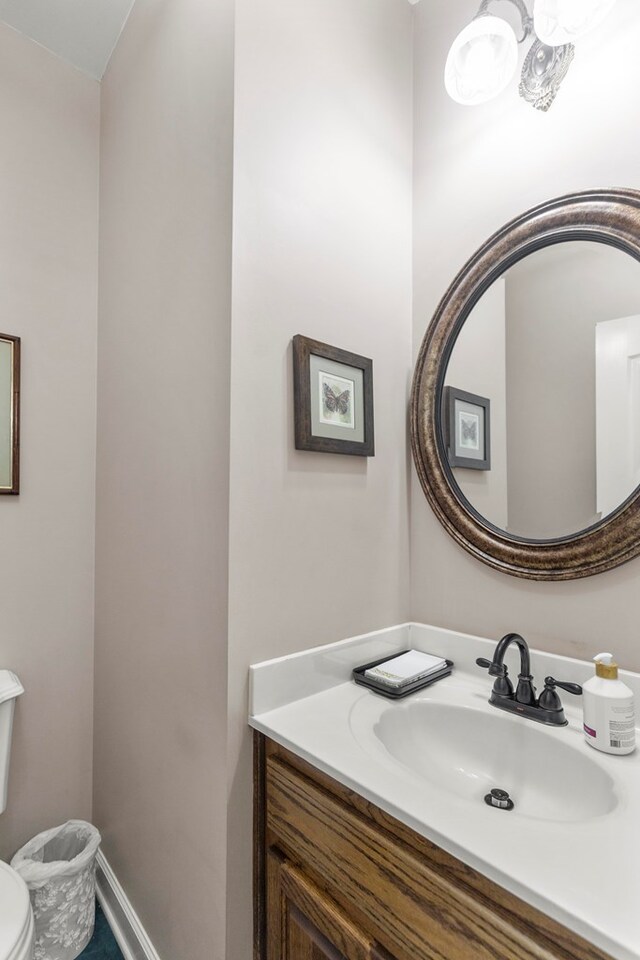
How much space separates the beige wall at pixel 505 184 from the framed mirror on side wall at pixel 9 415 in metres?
1.21

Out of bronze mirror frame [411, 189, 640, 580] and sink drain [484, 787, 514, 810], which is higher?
bronze mirror frame [411, 189, 640, 580]

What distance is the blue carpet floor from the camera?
1.34 meters

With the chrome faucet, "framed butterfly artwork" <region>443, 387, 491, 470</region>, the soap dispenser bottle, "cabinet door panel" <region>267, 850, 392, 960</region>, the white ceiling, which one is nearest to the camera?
"cabinet door panel" <region>267, 850, 392, 960</region>

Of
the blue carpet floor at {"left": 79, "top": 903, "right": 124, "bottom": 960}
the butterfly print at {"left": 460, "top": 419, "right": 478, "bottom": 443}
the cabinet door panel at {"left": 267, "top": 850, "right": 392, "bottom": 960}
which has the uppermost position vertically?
the butterfly print at {"left": 460, "top": 419, "right": 478, "bottom": 443}

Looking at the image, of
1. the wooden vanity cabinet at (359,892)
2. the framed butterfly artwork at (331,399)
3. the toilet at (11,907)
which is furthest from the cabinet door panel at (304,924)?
the framed butterfly artwork at (331,399)

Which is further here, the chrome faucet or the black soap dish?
the black soap dish

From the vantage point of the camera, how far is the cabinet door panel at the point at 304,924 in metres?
0.76

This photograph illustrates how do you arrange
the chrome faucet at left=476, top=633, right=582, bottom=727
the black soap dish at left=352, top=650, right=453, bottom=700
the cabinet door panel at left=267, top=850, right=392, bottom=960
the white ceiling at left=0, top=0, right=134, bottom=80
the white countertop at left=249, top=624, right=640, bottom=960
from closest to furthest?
the white countertop at left=249, top=624, right=640, bottom=960, the cabinet door panel at left=267, top=850, right=392, bottom=960, the chrome faucet at left=476, top=633, right=582, bottom=727, the black soap dish at left=352, top=650, right=453, bottom=700, the white ceiling at left=0, top=0, right=134, bottom=80

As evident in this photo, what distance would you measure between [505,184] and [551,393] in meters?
0.56

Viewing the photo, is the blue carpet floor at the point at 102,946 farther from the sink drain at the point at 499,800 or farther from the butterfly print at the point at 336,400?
the butterfly print at the point at 336,400

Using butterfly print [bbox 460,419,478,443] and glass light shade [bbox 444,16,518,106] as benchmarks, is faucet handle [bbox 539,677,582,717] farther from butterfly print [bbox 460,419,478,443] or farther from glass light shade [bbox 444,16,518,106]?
glass light shade [bbox 444,16,518,106]

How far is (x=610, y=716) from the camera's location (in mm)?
860

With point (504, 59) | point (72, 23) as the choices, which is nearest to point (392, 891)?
point (504, 59)

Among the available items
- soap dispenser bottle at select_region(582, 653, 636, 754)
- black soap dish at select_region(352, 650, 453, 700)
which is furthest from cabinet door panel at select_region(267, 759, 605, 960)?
soap dispenser bottle at select_region(582, 653, 636, 754)
